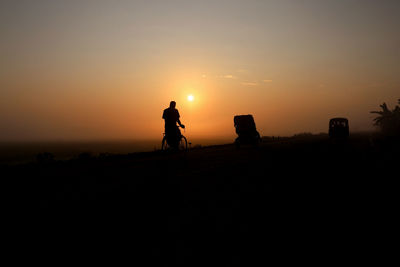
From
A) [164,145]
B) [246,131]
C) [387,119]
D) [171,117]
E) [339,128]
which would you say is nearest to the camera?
[171,117]

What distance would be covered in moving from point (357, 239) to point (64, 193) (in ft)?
17.0

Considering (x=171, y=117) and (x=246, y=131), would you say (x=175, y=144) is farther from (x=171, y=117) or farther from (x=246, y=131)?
(x=246, y=131)

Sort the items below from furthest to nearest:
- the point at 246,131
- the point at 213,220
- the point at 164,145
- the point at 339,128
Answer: the point at 339,128 < the point at 246,131 < the point at 164,145 < the point at 213,220

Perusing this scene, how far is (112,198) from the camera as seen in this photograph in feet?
17.7

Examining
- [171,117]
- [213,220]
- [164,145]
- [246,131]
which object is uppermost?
[171,117]

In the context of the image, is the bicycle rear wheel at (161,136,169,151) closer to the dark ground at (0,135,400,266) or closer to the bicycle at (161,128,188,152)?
the bicycle at (161,128,188,152)

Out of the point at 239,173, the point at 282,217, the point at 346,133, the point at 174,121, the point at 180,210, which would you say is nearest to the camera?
the point at 282,217

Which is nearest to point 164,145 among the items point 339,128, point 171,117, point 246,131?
point 171,117

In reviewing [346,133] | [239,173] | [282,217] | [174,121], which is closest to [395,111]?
[346,133]

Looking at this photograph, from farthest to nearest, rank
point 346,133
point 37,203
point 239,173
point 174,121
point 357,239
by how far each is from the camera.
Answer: point 346,133 → point 174,121 → point 239,173 → point 37,203 → point 357,239

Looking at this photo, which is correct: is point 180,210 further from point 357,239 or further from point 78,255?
point 357,239

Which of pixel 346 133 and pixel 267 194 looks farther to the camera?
pixel 346 133

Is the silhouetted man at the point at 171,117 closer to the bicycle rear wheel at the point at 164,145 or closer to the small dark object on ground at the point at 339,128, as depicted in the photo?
the bicycle rear wheel at the point at 164,145

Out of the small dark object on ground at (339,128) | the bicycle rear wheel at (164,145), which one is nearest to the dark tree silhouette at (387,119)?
the small dark object on ground at (339,128)
